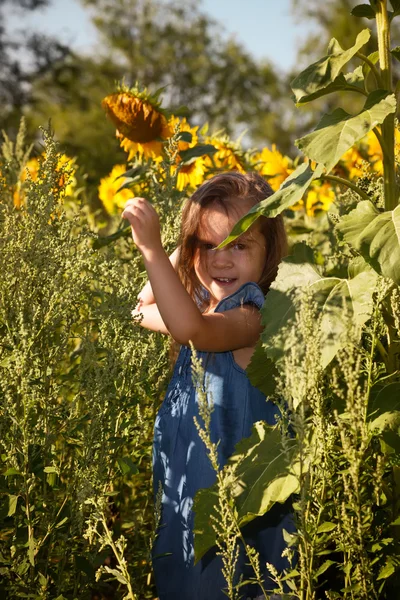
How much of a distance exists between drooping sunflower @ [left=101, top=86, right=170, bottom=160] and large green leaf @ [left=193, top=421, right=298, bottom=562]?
1.63 metres

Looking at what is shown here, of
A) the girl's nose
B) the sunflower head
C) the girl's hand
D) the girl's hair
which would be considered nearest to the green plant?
the girl's hand

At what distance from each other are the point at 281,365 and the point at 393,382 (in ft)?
0.98

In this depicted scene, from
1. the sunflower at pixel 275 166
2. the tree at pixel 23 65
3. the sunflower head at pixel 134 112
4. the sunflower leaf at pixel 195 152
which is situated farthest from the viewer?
the tree at pixel 23 65

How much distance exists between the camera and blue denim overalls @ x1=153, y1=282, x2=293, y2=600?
203cm

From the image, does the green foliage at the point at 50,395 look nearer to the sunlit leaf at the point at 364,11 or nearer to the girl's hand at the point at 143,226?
the girl's hand at the point at 143,226

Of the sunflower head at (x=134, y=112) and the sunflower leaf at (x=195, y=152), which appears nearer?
the sunflower leaf at (x=195, y=152)

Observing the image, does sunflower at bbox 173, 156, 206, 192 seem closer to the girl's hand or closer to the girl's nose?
the girl's nose

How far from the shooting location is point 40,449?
1682 mm

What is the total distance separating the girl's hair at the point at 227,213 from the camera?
235 cm

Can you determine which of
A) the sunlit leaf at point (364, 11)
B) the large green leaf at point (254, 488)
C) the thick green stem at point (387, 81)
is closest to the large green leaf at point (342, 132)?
the thick green stem at point (387, 81)

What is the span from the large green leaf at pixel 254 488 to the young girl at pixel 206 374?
302 millimetres

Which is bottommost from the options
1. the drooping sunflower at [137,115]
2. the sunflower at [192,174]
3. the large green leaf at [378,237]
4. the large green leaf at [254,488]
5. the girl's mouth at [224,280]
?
the large green leaf at [254,488]

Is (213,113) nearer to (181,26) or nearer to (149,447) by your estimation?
(181,26)

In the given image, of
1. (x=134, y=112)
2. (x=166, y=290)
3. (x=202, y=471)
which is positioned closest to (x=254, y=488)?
(x=202, y=471)
